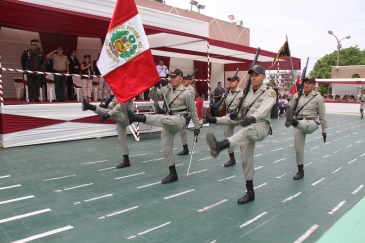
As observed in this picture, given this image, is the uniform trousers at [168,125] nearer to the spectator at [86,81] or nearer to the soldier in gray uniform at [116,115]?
the soldier in gray uniform at [116,115]

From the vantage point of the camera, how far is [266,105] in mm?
3834

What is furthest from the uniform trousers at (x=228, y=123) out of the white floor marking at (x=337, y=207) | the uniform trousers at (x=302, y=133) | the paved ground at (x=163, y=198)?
the white floor marking at (x=337, y=207)

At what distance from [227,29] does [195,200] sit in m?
21.7

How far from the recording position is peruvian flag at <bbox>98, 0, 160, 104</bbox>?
14.7 ft

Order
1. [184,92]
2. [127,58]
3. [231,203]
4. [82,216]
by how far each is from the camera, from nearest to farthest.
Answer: [82,216] → [231,203] → [127,58] → [184,92]

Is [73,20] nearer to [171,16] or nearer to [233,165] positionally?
[171,16]

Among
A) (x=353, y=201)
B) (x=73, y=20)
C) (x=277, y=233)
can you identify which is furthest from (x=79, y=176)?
(x=73, y=20)

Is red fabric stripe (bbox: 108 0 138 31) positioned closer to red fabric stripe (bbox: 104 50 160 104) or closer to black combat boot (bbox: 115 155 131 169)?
red fabric stripe (bbox: 104 50 160 104)

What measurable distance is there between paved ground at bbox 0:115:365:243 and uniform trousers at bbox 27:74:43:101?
2.05 meters

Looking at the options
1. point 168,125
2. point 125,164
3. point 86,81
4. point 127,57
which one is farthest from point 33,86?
point 168,125

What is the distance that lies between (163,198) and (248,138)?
1450mm

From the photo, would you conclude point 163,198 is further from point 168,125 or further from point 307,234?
point 307,234

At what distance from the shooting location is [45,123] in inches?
310

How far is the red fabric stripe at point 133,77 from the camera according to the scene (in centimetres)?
446
